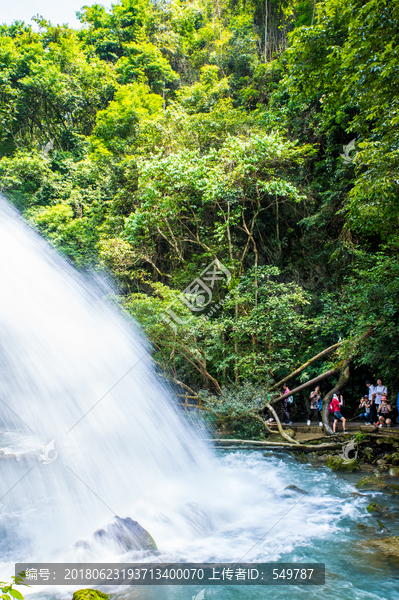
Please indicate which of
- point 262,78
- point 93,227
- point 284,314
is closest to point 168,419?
point 284,314

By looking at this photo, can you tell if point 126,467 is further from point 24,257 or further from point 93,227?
point 93,227

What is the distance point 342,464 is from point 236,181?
912 centimetres

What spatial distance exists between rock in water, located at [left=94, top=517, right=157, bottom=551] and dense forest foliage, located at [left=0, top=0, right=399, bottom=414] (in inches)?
231

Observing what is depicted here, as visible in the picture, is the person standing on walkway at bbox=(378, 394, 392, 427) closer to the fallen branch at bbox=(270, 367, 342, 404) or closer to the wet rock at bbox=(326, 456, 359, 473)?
the fallen branch at bbox=(270, 367, 342, 404)

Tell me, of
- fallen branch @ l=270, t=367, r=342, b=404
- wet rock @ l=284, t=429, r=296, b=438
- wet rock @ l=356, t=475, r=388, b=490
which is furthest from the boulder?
fallen branch @ l=270, t=367, r=342, b=404

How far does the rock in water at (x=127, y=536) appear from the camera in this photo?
17.5 ft

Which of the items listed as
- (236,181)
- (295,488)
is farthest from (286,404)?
(236,181)

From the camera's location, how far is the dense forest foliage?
24.3ft

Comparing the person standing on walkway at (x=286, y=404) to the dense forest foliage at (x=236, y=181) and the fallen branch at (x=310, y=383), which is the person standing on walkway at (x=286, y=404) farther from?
the dense forest foliage at (x=236, y=181)

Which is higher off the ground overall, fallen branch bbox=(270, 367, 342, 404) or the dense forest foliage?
the dense forest foliage

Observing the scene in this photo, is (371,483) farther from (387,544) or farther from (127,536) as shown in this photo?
(127,536)

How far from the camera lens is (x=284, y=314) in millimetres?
10930

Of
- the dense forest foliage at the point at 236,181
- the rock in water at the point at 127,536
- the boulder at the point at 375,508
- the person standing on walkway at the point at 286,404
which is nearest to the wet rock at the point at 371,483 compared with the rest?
the boulder at the point at 375,508

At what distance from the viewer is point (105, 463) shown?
326 inches
